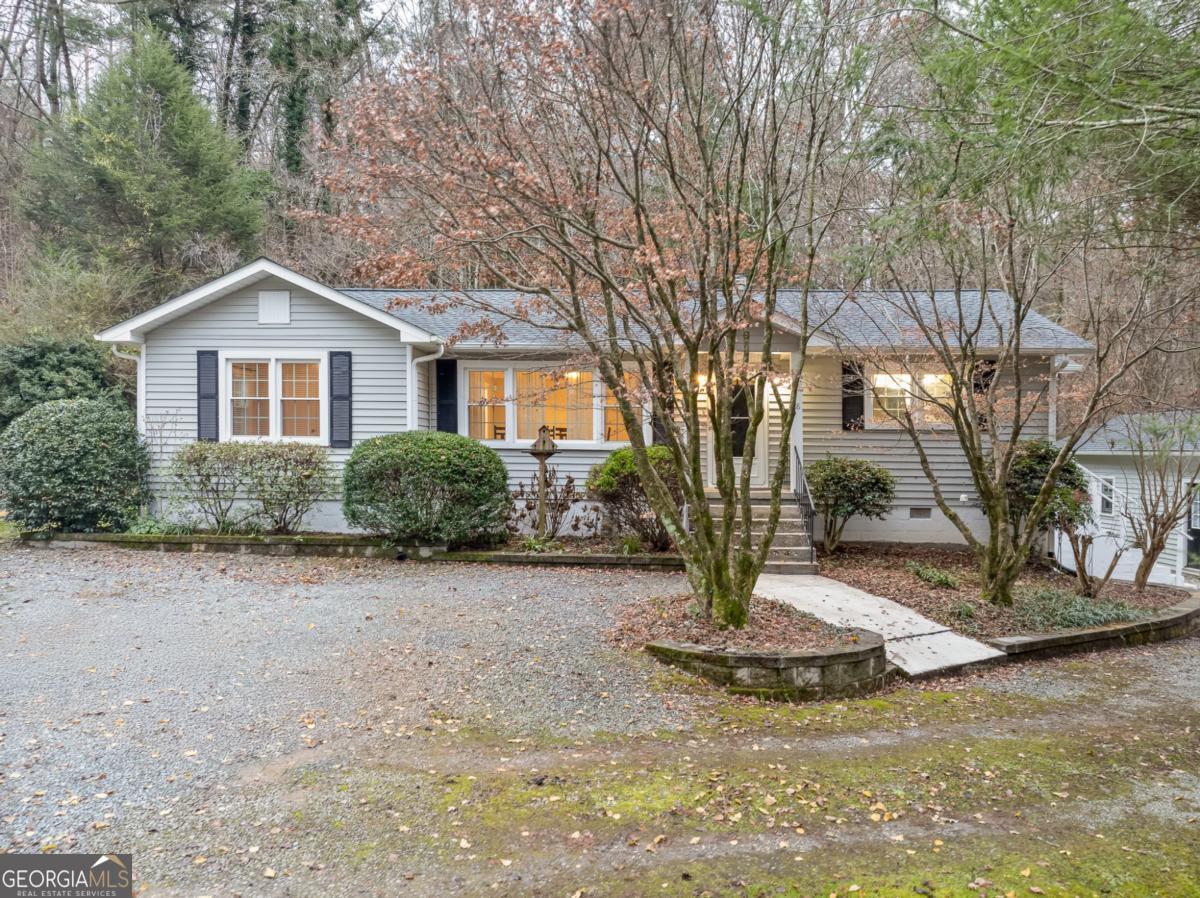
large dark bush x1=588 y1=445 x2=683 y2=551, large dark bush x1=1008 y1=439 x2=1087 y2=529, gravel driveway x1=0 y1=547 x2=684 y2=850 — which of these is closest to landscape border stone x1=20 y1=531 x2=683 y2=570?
large dark bush x1=588 y1=445 x2=683 y2=551

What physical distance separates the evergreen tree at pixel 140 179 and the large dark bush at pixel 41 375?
15.4 ft

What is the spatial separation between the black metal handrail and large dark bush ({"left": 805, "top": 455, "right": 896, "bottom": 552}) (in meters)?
0.20

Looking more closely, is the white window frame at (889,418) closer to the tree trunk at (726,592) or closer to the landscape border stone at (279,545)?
the tree trunk at (726,592)

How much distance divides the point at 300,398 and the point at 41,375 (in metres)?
5.55

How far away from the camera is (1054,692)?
216 inches

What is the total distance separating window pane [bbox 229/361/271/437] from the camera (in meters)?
10.8

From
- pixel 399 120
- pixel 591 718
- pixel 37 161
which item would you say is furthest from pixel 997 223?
pixel 37 161

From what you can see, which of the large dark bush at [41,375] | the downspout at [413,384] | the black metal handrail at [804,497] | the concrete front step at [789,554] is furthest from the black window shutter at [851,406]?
the large dark bush at [41,375]

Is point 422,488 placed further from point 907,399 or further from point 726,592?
point 907,399

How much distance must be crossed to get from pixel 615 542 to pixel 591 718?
5220mm

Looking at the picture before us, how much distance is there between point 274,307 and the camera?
1070cm

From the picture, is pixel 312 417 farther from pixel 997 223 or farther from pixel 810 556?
pixel 997 223

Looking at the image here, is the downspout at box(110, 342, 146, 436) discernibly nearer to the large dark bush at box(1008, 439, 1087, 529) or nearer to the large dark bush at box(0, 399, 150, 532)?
the large dark bush at box(0, 399, 150, 532)

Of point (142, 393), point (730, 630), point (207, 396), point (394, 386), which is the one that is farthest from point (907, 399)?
point (142, 393)
